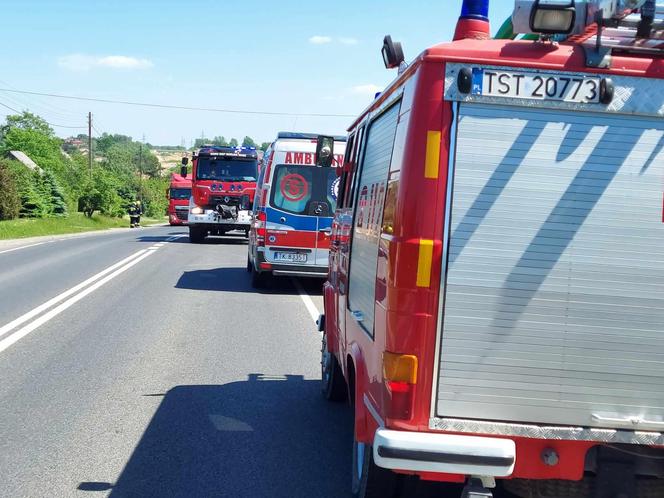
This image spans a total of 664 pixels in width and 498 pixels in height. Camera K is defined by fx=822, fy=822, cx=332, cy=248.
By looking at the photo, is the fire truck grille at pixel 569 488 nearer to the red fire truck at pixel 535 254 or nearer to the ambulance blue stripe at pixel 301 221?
the red fire truck at pixel 535 254

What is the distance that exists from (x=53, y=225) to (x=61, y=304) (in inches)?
1228

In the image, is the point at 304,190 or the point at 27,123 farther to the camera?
the point at 27,123

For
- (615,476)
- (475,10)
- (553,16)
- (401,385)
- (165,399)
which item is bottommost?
(165,399)

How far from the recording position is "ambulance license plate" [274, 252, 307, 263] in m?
13.8

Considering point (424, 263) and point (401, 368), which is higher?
point (424, 263)

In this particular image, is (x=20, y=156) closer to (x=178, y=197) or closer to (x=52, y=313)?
(x=178, y=197)

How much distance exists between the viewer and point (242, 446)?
222 inches

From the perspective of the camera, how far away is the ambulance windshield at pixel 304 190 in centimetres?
1361

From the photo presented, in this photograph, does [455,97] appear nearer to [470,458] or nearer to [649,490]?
[470,458]

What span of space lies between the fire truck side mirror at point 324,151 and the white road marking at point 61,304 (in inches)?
165

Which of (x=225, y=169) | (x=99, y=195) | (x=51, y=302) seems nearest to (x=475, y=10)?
(x=51, y=302)

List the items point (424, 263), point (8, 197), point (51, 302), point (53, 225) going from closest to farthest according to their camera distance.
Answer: point (424, 263), point (51, 302), point (53, 225), point (8, 197)

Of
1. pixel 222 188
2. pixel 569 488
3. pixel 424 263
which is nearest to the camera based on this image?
pixel 424 263

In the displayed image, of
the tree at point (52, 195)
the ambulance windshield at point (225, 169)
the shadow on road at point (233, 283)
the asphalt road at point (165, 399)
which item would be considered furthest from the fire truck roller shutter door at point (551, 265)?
the tree at point (52, 195)
